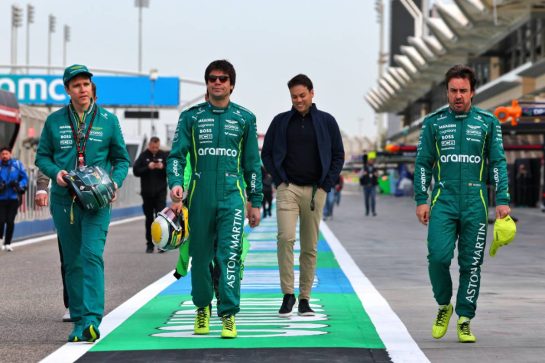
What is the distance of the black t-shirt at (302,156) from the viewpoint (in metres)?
9.79

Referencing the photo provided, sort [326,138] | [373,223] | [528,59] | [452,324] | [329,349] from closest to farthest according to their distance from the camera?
[329,349] → [452,324] → [326,138] → [373,223] → [528,59]

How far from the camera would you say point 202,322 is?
839 cm

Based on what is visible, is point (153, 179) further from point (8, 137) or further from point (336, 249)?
point (8, 137)

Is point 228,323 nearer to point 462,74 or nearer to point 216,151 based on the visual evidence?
point 216,151

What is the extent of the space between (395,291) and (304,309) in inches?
95.0

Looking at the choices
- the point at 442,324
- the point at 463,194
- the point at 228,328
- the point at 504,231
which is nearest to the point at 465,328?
the point at 442,324

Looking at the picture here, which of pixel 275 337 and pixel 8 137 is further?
pixel 8 137

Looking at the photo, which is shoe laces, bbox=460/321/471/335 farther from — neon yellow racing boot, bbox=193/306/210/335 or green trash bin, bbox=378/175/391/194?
green trash bin, bbox=378/175/391/194

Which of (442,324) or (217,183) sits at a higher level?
(217,183)

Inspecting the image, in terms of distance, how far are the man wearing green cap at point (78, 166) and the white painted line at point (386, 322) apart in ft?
6.20

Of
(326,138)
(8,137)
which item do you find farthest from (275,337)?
(8,137)

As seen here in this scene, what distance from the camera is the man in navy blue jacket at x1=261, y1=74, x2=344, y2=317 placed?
9.73m

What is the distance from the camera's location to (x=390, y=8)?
15462 centimetres

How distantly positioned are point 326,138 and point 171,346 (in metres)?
2.66
